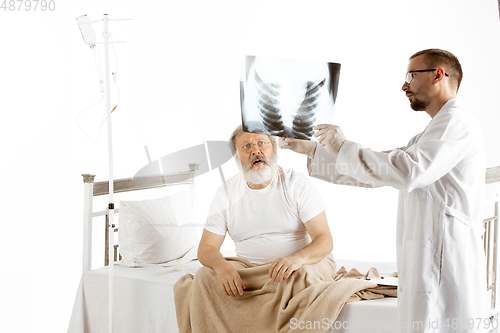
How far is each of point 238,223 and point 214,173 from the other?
0.34 m

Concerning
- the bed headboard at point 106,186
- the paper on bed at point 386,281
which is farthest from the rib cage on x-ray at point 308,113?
the bed headboard at point 106,186

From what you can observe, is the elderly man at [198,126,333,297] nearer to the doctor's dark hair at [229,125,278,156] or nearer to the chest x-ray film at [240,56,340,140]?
the doctor's dark hair at [229,125,278,156]

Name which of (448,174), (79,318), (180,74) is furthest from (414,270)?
(79,318)

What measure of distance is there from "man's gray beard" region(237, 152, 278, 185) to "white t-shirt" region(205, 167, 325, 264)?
0.04 meters

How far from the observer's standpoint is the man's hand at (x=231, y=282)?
1.92 metres

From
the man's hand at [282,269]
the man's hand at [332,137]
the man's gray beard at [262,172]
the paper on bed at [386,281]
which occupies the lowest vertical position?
the paper on bed at [386,281]

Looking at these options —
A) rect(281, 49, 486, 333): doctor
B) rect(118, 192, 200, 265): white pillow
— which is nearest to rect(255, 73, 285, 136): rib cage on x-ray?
rect(281, 49, 486, 333): doctor

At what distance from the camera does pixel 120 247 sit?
8.55ft

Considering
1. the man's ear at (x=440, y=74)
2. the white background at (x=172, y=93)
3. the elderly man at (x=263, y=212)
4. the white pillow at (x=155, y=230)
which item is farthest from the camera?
the white pillow at (x=155, y=230)

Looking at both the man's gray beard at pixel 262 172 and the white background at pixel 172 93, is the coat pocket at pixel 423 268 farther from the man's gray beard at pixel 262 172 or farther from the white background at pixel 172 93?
the white background at pixel 172 93

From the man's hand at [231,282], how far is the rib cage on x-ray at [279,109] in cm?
59

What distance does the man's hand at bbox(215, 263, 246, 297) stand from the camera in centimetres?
192

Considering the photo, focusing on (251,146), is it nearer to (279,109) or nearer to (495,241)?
(279,109)

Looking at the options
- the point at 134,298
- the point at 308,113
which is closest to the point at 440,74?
the point at 308,113
